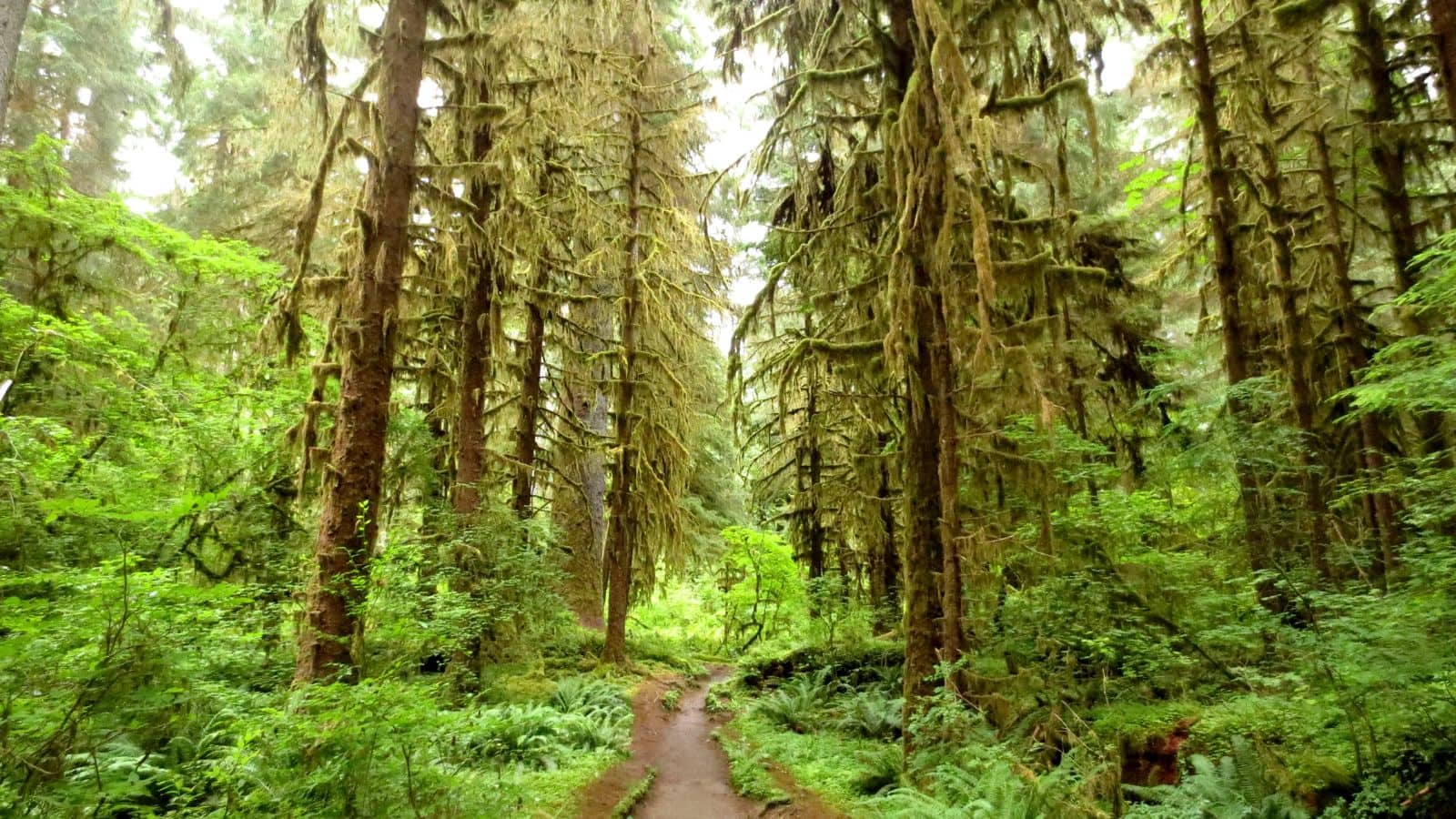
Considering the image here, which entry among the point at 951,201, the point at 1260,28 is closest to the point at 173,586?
the point at 951,201

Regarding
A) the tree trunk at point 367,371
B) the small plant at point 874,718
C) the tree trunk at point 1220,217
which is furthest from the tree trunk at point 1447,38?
the tree trunk at point 367,371

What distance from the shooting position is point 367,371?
702cm

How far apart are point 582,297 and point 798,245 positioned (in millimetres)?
4604

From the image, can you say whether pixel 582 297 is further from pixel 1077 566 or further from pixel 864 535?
pixel 1077 566

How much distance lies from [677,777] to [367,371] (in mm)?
6026

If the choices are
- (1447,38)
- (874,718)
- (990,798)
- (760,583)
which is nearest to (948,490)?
(990,798)

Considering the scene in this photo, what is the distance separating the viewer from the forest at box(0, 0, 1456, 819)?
4.92 m

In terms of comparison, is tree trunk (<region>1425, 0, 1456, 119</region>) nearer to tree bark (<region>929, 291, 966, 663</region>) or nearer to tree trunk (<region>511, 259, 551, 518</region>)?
tree bark (<region>929, 291, 966, 663</region>)

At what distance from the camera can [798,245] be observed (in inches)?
397

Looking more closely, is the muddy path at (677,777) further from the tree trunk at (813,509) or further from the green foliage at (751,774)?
the tree trunk at (813,509)

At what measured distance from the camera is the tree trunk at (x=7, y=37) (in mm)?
5953

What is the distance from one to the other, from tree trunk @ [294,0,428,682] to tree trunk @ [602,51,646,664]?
5863 mm

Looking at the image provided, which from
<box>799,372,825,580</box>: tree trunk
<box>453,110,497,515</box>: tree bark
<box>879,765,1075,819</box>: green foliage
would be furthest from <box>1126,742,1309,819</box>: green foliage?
<box>453,110,497,515</box>: tree bark

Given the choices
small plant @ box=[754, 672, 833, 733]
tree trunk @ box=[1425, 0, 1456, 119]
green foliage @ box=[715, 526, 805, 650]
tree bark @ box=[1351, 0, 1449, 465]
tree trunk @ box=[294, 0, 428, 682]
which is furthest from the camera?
green foliage @ box=[715, 526, 805, 650]
